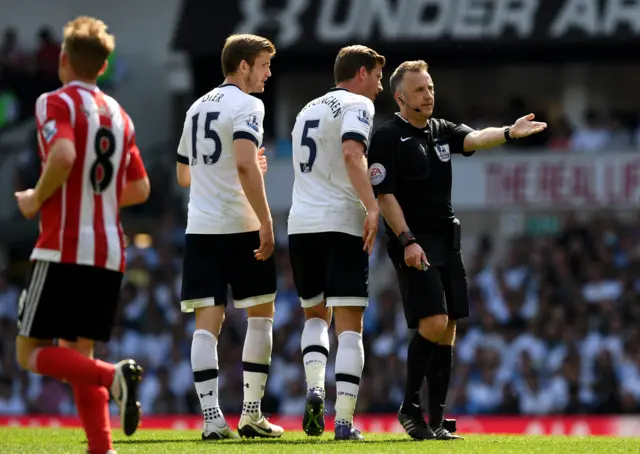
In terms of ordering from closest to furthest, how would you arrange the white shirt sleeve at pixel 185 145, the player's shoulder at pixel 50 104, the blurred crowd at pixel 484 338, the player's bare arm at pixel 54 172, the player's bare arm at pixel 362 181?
1. the player's bare arm at pixel 54 172
2. the player's shoulder at pixel 50 104
3. the player's bare arm at pixel 362 181
4. the white shirt sleeve at pixel 185 145
5. the blurred crowd at pixel 484 338

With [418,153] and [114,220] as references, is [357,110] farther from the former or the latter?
[114,220]

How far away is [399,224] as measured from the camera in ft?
26.7

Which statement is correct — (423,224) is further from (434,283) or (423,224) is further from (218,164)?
(218,164)

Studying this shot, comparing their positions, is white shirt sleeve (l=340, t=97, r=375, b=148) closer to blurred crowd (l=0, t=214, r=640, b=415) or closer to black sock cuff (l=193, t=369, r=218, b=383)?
black sock cuff (l=193, t=369, r=218, b=383)

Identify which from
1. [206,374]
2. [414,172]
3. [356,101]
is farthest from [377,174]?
[206,374]

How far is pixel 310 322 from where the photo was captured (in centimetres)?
850

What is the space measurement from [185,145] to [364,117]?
1207mm

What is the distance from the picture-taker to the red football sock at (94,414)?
636cm

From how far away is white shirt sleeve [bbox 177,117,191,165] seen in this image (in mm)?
8578

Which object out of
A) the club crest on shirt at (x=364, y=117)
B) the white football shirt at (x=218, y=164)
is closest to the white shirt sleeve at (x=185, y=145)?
the white football shirt at (x=218, y=164)

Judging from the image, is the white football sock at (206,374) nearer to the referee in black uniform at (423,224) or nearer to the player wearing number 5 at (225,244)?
the player wearing number 5 at (225,244)

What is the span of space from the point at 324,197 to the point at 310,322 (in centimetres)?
77

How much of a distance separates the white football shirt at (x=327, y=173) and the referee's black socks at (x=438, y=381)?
0.91m

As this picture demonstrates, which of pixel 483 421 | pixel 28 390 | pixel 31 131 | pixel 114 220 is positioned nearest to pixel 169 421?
pixel 483 421
